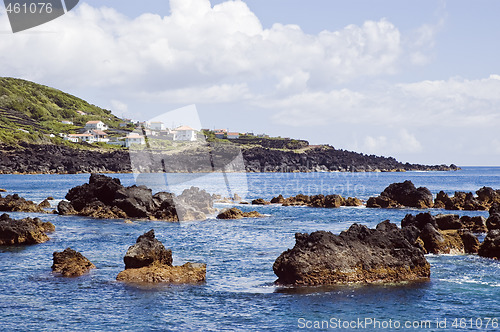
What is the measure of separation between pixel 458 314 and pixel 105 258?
25.5 m

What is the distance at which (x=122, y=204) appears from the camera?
68.9m

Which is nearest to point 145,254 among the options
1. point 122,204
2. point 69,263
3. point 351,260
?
point 69,263

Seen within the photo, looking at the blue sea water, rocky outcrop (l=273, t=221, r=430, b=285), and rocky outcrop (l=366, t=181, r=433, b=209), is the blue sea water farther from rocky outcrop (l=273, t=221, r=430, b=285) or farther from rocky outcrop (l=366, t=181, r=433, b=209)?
rocky outcrop (l=366, t=181, r=433, b=209)

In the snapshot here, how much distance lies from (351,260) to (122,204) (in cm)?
4437

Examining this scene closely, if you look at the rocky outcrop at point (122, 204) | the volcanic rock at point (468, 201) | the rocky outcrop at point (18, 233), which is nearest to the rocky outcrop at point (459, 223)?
the volcanic rock at point (468, 201)

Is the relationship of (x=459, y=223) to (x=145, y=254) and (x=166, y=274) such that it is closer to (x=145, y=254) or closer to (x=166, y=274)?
(x=166, y=274)

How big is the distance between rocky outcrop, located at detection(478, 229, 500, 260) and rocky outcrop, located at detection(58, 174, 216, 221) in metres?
37.3

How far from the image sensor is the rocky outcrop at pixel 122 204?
67.8 meters

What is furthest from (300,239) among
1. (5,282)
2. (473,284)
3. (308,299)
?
(5,282)

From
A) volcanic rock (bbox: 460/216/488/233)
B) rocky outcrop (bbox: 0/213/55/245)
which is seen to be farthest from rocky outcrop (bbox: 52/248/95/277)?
volcanic rock (bbox: 460/216/488/233)

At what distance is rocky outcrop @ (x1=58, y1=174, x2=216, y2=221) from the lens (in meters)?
67.8

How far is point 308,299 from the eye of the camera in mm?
27531

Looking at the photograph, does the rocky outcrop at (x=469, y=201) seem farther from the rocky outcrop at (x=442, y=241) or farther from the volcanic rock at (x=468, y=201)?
the rocky outcrop at (x=442, y=241)

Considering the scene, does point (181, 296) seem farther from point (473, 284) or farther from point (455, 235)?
point (455, 235)
